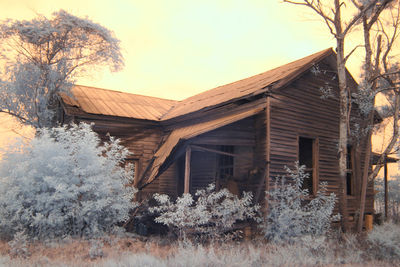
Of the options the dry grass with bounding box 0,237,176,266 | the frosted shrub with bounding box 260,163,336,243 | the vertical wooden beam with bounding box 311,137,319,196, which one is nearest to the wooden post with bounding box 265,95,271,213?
the frosted shrub with bounding box 260,163,336,243

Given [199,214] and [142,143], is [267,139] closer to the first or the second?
[199,214]

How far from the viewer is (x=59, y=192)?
387 inches

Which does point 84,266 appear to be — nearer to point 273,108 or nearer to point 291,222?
point 291,222

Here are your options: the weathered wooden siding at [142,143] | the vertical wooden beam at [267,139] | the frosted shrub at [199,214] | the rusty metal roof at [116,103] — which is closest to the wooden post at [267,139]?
the vertical wooden beam at [267,139]

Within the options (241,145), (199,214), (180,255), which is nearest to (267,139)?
(241,145)

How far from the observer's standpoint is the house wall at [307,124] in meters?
12.0

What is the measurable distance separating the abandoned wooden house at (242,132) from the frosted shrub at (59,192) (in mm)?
1835

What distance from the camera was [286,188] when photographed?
37.8 ft

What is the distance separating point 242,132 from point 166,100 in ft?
28.9

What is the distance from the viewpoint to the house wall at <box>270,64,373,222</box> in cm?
1204

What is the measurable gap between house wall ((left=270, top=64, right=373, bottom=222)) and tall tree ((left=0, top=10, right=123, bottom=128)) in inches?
347

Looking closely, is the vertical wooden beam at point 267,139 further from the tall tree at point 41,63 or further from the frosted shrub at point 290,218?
the tall tree at point 41,63

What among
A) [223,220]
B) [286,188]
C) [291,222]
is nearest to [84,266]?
[223,220]

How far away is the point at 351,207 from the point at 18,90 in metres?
14.3
